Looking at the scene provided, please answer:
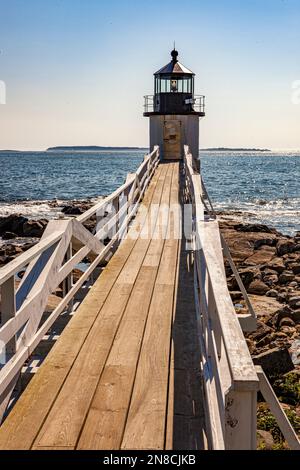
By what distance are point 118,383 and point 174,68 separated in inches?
856

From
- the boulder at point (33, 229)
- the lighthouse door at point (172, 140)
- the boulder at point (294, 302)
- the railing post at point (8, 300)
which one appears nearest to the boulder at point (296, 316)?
the boulder at point (294, 302)

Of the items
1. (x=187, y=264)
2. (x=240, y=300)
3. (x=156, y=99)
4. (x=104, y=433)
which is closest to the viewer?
(x=104, y=433)

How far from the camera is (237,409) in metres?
2.25

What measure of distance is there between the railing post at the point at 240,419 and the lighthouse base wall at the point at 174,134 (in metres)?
22.3

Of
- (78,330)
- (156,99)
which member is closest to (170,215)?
(78,330)

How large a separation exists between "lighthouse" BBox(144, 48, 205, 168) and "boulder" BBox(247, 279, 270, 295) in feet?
39.5

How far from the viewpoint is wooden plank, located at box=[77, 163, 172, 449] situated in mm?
3393

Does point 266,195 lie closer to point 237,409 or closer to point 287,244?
point 287,244

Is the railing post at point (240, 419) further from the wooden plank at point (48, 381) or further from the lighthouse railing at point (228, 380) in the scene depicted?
the wooden plank at point (48, 381)

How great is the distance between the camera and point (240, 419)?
2.26 metres

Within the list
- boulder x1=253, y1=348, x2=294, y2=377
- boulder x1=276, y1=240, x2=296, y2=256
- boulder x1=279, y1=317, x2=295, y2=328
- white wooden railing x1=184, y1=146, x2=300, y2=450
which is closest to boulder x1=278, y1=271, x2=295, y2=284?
boulder x1=276, y1=240, x2=296, y2=256

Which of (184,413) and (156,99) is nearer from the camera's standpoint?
(184,413)

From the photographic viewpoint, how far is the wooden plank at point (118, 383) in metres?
3.39

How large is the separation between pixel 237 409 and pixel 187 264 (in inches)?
218
